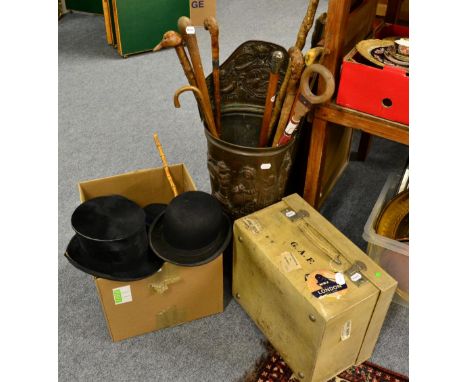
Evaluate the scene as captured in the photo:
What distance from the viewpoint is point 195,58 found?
1.47m

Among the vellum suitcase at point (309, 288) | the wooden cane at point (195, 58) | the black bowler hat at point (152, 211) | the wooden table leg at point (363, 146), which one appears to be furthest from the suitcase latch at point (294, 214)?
the wooden table leg at point (363, 146)

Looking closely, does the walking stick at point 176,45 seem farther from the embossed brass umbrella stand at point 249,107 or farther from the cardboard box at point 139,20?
the cardboard box at point 139,20

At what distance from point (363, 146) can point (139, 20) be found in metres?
1.77

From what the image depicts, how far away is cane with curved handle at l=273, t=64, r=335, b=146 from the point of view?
4.43 feet

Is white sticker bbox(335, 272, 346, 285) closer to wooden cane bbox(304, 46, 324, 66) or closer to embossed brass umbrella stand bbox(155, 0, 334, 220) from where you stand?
embossed brass umbrella stand bbox(155, 0, 334, 220)

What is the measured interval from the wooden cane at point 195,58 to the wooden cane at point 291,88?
218 millimetres

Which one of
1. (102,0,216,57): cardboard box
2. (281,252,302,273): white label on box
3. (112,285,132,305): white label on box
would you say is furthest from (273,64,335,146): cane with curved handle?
(102,0,216,57): cardboard box

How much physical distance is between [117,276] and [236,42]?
257cm

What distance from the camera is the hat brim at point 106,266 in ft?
4.59

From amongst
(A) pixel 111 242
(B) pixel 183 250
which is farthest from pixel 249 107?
(A) pixel 111 242

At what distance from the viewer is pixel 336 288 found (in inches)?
52.4

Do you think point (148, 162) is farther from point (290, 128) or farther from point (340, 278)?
point (340, 278)

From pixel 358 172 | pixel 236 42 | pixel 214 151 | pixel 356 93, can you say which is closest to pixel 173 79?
pixel 236 42

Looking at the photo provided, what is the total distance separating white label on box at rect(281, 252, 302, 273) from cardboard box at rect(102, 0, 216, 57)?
2142 mm
